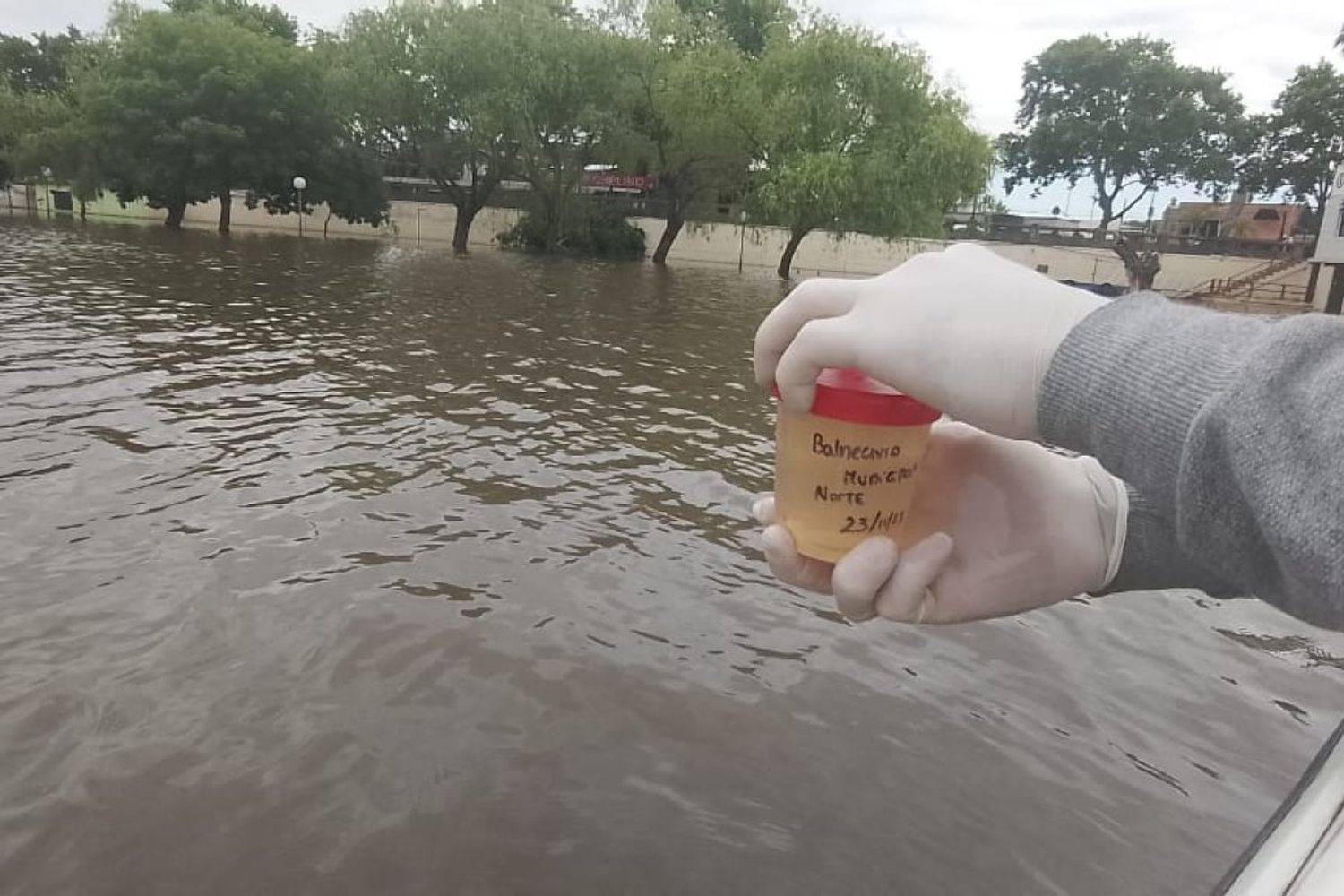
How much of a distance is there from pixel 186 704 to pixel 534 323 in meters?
12.4

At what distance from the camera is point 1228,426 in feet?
3.20

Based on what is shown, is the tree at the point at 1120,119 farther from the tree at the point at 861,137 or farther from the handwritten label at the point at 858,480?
the handwritten label at the point at 858,480

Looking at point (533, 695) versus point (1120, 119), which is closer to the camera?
point (533, 695)

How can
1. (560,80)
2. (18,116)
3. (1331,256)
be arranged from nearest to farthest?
1. (560,80)
2. (1331,256)
3. (18,116)

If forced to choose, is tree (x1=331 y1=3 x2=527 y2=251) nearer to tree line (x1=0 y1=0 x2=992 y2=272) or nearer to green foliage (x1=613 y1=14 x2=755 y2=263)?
tree line (x1=0 y1=0 x2=992 y2=272)

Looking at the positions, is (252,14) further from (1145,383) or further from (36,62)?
(1145,383)

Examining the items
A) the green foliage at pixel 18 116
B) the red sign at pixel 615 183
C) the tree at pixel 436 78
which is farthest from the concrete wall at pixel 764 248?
the tree at pixel 436 78

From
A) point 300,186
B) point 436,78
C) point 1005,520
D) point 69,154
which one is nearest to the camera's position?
point 1005,520

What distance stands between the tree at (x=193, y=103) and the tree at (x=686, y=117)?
45.0 ft

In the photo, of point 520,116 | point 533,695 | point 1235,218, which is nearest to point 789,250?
point 520,116

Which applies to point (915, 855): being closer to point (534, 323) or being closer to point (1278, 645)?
point (1278, 645)

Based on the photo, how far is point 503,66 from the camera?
106 feet

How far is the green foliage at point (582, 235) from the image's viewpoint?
3784 centimetres

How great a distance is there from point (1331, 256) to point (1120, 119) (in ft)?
82.9
